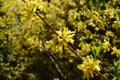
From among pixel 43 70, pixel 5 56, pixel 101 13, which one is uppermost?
pixel 101 13

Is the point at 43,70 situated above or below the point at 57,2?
below

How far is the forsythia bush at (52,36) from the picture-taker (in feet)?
11.5

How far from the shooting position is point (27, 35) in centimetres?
375

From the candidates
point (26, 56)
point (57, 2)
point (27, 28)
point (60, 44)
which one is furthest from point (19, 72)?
point (60, 44)

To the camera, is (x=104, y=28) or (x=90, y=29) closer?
(x=104, y=28)

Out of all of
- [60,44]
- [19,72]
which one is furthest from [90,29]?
[60,44]

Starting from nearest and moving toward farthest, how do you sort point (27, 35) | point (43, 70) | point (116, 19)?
point (116, 19) < point (27, 35) < point (43, 70)

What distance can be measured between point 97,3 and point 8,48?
133cm

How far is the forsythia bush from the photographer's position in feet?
11.5

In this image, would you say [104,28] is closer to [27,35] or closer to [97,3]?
[97,3]

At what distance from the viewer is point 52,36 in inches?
145

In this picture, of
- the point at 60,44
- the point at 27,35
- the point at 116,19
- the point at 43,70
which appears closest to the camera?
the point at 60,44

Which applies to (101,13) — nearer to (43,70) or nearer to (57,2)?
(57,2)

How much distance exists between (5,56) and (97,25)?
4.22ft
